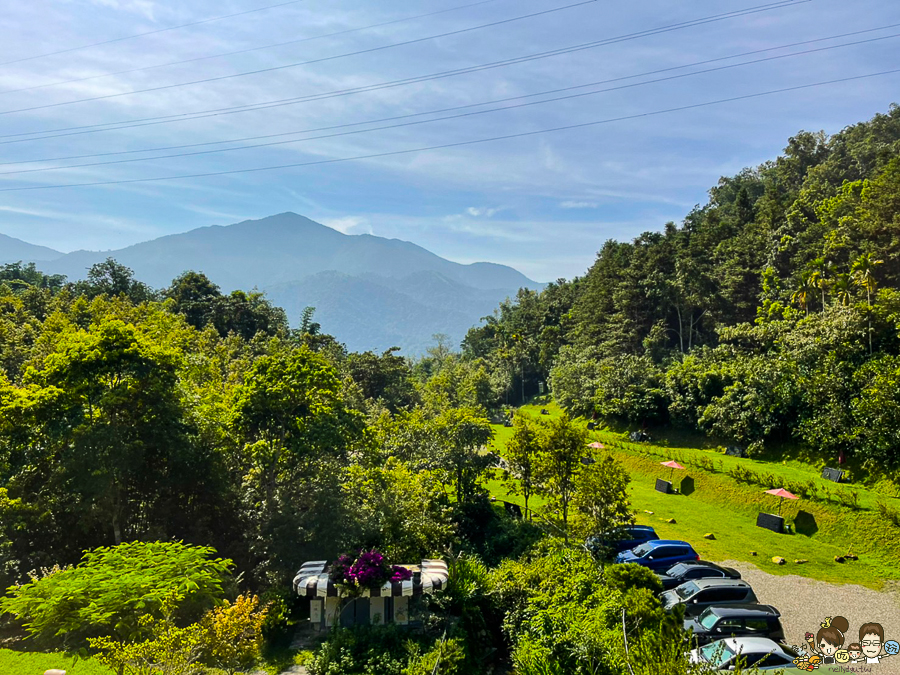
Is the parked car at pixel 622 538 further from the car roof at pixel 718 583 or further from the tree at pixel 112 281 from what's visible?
the tree at pixel 112 281

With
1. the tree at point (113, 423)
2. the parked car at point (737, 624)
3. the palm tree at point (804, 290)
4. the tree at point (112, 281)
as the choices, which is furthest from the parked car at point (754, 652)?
the tree at point (112, 281)

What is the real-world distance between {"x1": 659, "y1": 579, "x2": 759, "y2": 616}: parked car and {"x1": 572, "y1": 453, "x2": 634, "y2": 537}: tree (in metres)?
2.81

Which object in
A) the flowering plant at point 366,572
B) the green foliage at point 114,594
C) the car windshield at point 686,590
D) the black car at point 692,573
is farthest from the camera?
the black car at point 692,573

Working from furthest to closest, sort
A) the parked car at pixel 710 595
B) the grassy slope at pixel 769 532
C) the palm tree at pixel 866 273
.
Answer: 1. the palm tree at pixel 866 273
2. the grassy slope at pixel 769 532
3. the parked car at pixel 710 595

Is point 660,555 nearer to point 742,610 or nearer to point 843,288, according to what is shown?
point 742,610

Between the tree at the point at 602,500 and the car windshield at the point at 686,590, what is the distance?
2.54 metres

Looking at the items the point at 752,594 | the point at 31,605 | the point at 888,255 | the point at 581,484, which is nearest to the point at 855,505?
the point at 752,594

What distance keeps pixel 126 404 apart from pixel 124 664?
393 inches

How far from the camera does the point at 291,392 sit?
1817cm

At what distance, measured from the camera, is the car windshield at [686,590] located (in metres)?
15.3

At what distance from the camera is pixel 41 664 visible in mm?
11953

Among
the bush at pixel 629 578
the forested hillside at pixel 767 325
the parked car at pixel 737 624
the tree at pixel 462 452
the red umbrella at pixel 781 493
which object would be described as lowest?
A: the parked car at pixel 737 624

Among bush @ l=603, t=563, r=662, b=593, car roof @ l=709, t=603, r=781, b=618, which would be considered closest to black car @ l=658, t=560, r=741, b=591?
car roof @ l=709, t=603, r=781, b=618

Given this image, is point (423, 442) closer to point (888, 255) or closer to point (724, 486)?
point (724, 486)
